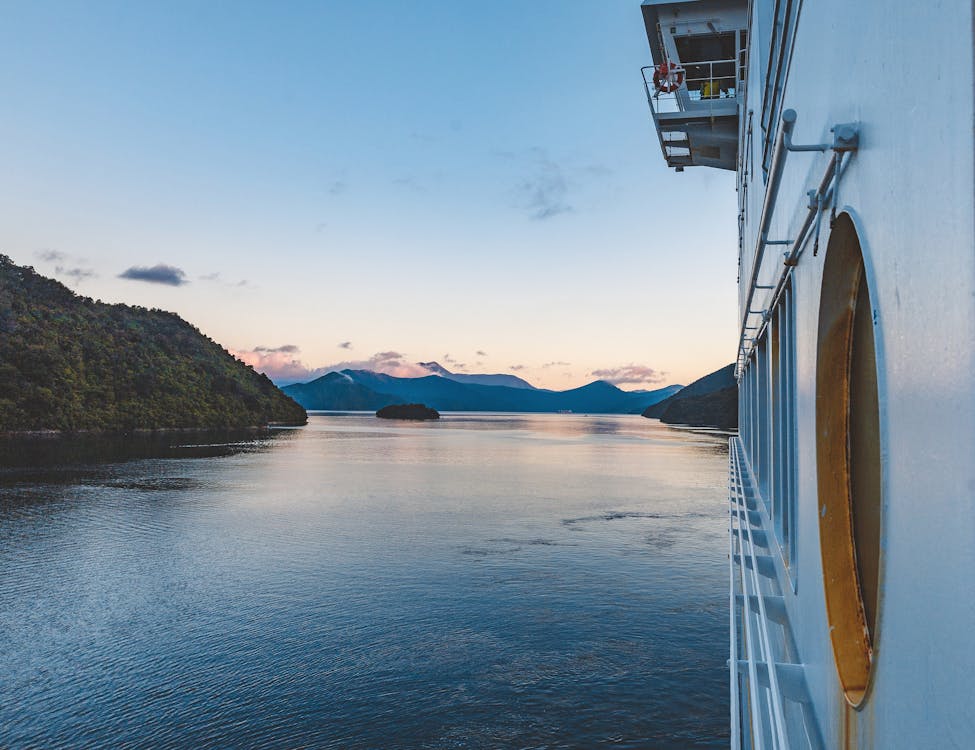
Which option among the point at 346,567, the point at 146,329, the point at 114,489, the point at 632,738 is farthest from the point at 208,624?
the point at 146,329

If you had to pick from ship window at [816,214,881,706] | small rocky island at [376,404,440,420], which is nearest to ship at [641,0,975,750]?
ship window at [816,214,881,706]

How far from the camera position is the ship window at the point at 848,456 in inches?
101

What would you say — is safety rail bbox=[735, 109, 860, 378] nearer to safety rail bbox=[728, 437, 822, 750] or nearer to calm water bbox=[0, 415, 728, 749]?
safety rail bbox=[728, 437, 822, 750]

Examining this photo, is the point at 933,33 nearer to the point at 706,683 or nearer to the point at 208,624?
the point at 706,683

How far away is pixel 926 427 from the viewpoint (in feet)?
4.69

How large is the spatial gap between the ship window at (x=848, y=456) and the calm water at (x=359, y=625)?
22.4ft

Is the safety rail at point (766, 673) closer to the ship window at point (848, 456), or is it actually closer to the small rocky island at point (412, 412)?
the ship window at point (848, 456)

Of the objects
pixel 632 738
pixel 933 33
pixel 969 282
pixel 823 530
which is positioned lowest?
pixel 632 738

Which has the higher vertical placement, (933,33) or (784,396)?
(933,33)

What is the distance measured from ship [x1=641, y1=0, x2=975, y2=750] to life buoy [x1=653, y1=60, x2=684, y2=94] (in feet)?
36.9

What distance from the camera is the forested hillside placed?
70.3 m

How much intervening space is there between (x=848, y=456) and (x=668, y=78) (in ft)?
46.8

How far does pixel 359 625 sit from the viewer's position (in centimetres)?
1234

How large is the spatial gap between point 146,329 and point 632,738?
4830 inches
